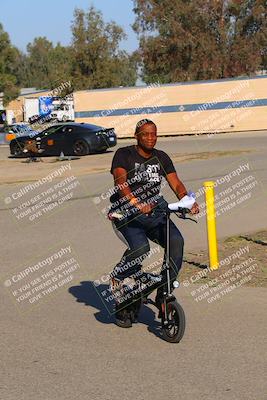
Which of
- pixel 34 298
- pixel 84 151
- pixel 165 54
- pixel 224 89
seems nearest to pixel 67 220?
pixel 34 298

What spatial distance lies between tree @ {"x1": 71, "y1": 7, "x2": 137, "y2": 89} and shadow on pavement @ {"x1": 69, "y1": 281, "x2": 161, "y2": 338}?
59.6m

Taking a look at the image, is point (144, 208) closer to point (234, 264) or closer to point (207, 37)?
point (234, 264)

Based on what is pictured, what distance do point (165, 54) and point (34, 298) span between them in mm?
60264

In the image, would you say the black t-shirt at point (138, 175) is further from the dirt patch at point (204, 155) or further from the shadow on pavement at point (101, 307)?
the dirt patch at point (204, 155)

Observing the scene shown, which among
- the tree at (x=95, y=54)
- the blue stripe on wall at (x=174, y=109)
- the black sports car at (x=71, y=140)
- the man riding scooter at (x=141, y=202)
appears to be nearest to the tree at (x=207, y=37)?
the tree at (x=95, y=54)

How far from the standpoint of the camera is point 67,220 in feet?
43.2

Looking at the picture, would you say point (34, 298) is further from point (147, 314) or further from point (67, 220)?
point (67, 220)

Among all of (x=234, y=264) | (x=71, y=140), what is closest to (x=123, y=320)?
(x=234, y=264)

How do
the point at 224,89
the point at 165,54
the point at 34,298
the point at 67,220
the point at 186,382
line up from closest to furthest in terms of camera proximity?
the point at 186,382, the point at 34,298, the point at 67,220, the point at 224,89, the point at 165,54

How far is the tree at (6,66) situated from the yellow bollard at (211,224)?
59491 millimetres

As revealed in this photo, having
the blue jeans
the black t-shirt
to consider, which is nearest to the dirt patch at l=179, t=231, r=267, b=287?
the blue jeans

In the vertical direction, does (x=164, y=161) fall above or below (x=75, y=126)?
above

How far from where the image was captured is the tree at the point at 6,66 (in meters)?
65.6

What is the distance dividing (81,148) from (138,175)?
2483cm
